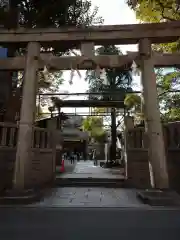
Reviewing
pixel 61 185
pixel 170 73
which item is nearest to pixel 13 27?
pixel 61 185

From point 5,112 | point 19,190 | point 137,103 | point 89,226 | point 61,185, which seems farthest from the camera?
point 137,103

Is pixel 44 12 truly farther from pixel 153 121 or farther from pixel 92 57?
pixel 153 121

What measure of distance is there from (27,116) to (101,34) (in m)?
4.37

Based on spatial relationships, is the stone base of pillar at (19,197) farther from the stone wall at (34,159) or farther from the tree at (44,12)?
the tree at (44,12)

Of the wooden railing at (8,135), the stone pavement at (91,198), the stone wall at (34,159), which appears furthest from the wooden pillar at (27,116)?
the stone pavement at (91,198)

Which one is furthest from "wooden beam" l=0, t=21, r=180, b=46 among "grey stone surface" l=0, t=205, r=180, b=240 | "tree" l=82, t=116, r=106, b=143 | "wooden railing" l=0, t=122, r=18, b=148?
"tree" l=82, t=116, r=106, b=143

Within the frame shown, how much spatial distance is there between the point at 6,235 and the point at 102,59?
6854 mm

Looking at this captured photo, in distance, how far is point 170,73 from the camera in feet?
53.3

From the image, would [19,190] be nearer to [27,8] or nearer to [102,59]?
[102,59]

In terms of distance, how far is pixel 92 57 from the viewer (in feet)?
30.3

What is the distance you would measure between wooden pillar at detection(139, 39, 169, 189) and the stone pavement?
4.10ft

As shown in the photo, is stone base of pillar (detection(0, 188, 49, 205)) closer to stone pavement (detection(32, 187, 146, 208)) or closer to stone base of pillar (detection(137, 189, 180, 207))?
stone pavement (detection(32, 187, 146, 208))

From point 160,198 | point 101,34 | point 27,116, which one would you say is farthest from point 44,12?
point 160,198

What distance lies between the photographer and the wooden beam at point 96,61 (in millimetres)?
9242
